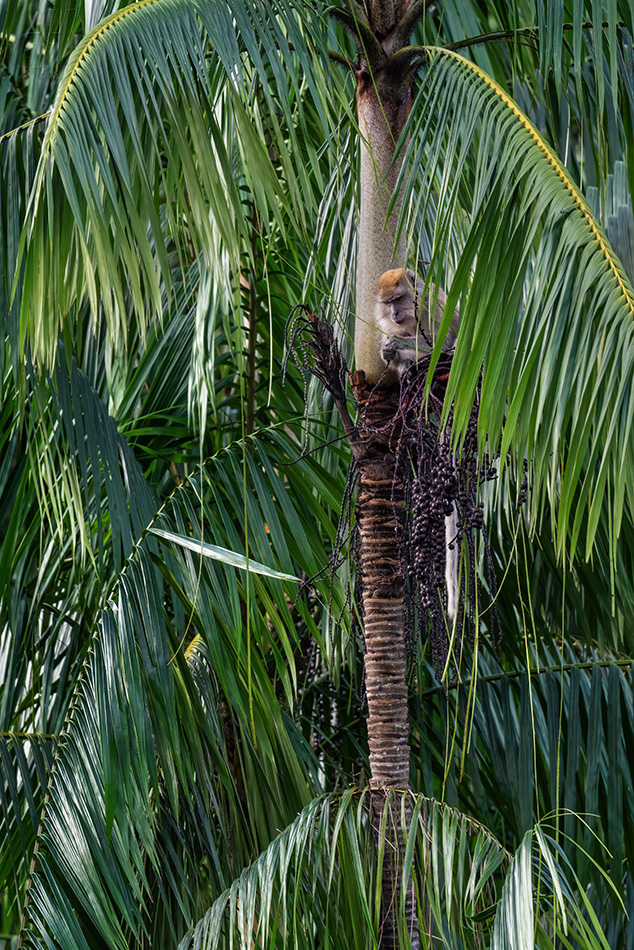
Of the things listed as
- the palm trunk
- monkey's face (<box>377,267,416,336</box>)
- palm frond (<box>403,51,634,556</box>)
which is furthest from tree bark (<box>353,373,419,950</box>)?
palm frond (<box>403,51,634,556</box>)

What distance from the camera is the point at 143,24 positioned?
1365 millimetres

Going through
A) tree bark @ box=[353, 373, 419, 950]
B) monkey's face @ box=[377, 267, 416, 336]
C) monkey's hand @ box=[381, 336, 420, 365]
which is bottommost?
tree bark @ box=[353, 373, 419, 950]

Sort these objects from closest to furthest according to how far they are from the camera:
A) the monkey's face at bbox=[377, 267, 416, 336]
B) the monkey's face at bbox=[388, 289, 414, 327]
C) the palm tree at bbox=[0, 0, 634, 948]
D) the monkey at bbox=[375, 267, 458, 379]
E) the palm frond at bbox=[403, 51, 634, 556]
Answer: the palm frond at bbox=[403, 51, 634, 556] → the palm tree at bbox=[0, 0, 634, 948] → the monkey at bbox=[375, 267, 458, 379] → the monkey's face at bbox=[377, 267, 416, 336] → the monkey's face at bbox=[388, 289, 414, 327]

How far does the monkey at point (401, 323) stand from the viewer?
1.43 meters

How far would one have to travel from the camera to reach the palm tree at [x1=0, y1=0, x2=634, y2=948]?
1.18 meters

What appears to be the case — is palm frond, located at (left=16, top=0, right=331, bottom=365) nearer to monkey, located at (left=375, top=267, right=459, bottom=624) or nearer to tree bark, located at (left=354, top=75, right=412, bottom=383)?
tree bark, located at (left=354, top=75, right=412, bottom=383)

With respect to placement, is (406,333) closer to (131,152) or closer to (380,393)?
(380,393)

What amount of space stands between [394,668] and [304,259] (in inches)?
54.2

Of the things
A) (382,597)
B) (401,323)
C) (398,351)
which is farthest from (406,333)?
(382,597)

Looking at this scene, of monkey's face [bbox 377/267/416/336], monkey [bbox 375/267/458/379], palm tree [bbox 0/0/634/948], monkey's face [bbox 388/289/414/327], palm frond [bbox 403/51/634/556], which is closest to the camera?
palm frond [bbox 403/51/634/556]

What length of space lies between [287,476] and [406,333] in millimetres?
468

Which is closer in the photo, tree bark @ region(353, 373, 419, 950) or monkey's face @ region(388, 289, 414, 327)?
tree bark @ region(353, 373, 419, 950)

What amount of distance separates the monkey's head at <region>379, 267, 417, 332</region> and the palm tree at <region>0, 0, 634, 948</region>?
0.06 meters

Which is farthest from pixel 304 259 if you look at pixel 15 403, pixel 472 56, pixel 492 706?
pixel 492 706
